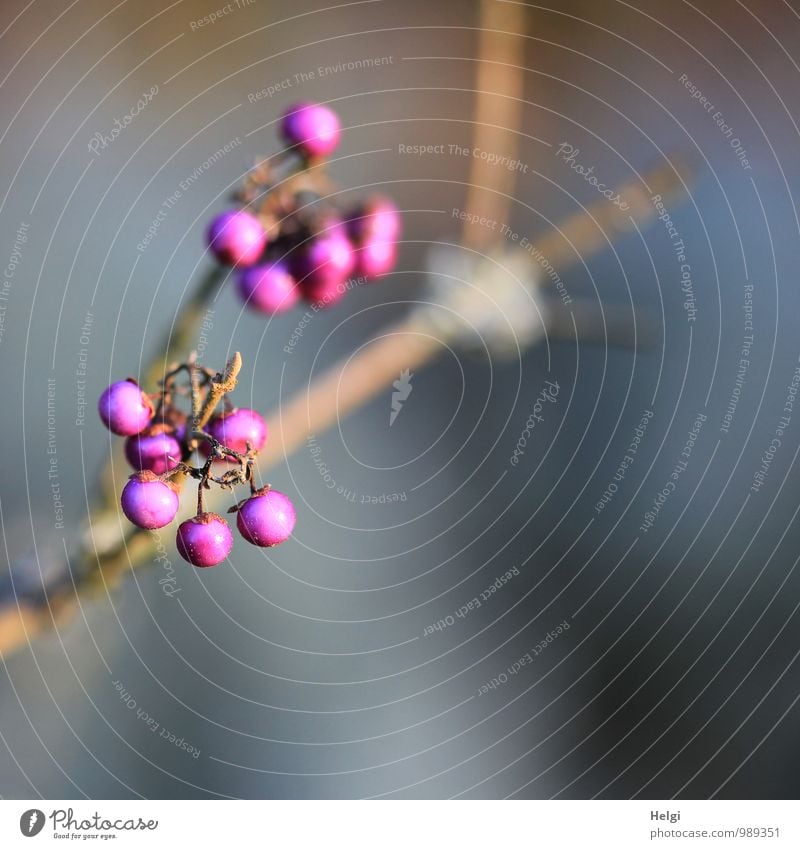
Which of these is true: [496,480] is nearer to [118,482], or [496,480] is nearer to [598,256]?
[598,256]

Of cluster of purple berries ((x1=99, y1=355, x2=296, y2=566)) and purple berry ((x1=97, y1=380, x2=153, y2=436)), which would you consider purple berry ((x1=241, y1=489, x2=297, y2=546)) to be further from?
purple berry ((x1=97, y1=380, x2=153, y2=436))

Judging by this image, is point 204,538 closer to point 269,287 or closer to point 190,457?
point 190,457

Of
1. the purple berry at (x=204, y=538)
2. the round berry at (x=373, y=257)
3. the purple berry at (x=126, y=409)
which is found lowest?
the purple berry at (x=204, y=538)

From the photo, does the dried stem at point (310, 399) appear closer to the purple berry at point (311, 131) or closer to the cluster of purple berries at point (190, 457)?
the cluster of purple berries at point (190, 457)

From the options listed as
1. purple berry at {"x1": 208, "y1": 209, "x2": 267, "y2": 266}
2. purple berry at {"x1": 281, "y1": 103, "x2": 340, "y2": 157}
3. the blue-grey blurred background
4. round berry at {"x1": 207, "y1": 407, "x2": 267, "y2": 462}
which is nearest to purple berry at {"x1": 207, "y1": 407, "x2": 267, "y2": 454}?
round berry at {"x1": 207, "y1": 407, "x2": 267, "y2": 462}

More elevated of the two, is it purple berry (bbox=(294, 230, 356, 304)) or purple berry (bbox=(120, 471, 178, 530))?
purple berry (bbox=(294, 230, 356, 304))

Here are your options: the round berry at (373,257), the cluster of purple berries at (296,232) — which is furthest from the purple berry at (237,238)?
the round berry at (373,257)

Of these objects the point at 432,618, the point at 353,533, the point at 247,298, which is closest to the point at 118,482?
the point at 247,298
